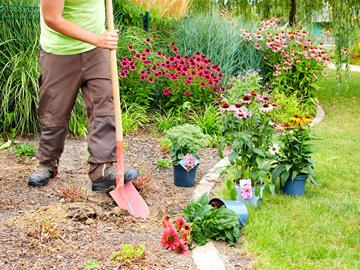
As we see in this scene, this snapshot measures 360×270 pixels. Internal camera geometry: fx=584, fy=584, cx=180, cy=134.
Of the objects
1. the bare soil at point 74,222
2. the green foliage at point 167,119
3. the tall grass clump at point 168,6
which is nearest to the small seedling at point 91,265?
the bare soil at point 74,222

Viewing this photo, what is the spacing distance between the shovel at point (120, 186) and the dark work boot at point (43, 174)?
77cm

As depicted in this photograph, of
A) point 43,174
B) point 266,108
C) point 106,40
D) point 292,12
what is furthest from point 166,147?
point 292,12

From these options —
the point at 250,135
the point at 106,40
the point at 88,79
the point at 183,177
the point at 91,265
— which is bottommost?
the point at 183,177

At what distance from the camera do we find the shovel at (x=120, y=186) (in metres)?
3.71

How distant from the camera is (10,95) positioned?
19.8 feet

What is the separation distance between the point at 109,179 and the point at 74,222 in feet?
1.72

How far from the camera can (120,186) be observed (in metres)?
3.80

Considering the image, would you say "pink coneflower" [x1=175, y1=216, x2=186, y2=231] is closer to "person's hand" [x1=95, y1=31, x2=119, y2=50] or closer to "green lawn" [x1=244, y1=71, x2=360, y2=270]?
"green lawn" [x1=244, y1=71, x2=360, y2=270]

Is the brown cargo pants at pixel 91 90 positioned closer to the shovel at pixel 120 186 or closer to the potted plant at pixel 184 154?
the shovel at pixel 120 186

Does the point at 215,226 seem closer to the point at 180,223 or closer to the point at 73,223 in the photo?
the point at 180,223

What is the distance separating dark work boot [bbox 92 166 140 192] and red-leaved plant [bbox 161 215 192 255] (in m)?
0.58

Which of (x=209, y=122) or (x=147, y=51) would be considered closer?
(x=209, y=122)

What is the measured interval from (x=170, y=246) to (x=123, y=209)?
0.58 m

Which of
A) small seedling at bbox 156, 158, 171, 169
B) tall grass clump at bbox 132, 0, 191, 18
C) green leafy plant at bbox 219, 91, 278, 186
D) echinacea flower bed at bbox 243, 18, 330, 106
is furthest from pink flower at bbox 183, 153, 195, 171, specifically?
tall grass clump at bbox 132, 0, 191, 18
